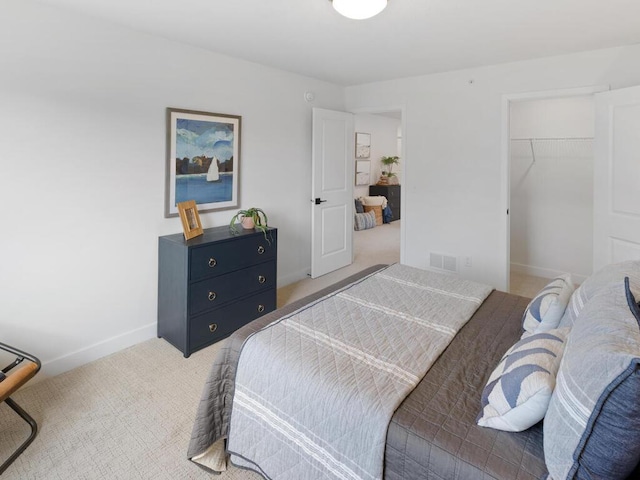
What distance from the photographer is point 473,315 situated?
1924mm

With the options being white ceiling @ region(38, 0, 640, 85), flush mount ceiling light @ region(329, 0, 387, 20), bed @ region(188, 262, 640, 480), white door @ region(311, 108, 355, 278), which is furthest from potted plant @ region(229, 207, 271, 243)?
flush mount ceiling light @ region(329, 0, 387, 20)

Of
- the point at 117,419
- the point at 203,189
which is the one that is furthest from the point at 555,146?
the point at 117,419

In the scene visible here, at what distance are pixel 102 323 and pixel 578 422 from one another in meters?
2.88

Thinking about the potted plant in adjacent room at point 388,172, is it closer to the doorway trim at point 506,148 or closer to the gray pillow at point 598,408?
the doorway trim at point 506,148

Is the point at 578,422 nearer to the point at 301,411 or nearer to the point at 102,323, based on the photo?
the point at 301,411

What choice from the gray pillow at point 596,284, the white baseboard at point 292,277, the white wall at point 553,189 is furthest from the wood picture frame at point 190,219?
the white wall at point 553,189

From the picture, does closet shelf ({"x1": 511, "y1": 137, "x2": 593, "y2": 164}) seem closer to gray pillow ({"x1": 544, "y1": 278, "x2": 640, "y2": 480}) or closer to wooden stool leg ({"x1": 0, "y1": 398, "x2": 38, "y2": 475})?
gray pillow ({"x1": 544, "y1": 278, "x2": 640, "y2": 480})

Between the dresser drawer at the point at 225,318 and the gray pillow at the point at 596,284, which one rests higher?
the gray pillow at the point at 596,284

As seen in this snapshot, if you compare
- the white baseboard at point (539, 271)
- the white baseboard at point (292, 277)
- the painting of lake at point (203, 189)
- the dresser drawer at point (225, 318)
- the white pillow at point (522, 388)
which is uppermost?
the painting of lake at point (203, 189)

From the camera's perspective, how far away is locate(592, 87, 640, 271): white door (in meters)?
2.79

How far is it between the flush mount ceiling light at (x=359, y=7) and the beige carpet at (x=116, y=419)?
244 centimetres

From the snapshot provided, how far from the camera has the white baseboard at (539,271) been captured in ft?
14.0

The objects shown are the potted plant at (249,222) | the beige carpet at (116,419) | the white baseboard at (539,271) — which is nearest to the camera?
the beige carpet at (116,419)

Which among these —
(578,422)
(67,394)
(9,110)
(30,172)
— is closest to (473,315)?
(578,422)
